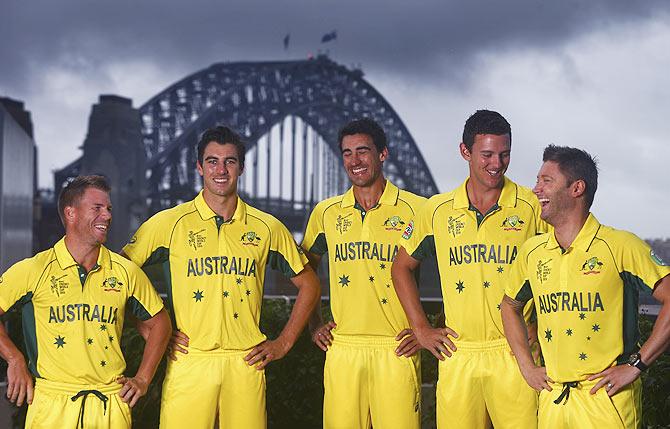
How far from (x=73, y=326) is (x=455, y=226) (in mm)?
2048

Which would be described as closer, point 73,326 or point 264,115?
point 73,326

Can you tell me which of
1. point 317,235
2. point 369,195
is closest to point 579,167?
point 369,195

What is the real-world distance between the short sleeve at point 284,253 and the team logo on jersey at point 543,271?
1.53 metres

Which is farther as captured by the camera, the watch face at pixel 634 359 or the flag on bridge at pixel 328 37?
the flag on bridge at pixel 328 37

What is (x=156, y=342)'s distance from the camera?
467 cm

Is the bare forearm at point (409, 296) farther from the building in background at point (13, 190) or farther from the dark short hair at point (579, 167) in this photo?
the building in background at point (13, 190)

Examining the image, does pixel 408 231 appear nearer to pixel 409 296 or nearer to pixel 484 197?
pixel 409 296

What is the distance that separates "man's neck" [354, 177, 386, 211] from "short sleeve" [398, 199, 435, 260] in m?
0.38

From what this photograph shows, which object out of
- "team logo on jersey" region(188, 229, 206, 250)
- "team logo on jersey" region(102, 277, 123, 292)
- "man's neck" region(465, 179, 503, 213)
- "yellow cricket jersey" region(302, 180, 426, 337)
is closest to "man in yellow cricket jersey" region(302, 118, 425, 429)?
"yellow cricket jersey" region(302, 180, 426, 337)

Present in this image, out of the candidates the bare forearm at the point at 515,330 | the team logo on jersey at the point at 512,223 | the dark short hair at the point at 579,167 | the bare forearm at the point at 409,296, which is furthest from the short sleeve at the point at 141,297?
the dark short hair at the point at 579,167

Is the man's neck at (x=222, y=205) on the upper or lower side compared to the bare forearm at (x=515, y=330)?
upper

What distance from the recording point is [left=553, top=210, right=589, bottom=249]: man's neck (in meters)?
4.07

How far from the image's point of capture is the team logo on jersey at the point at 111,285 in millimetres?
4496

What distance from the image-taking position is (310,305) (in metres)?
5.23
